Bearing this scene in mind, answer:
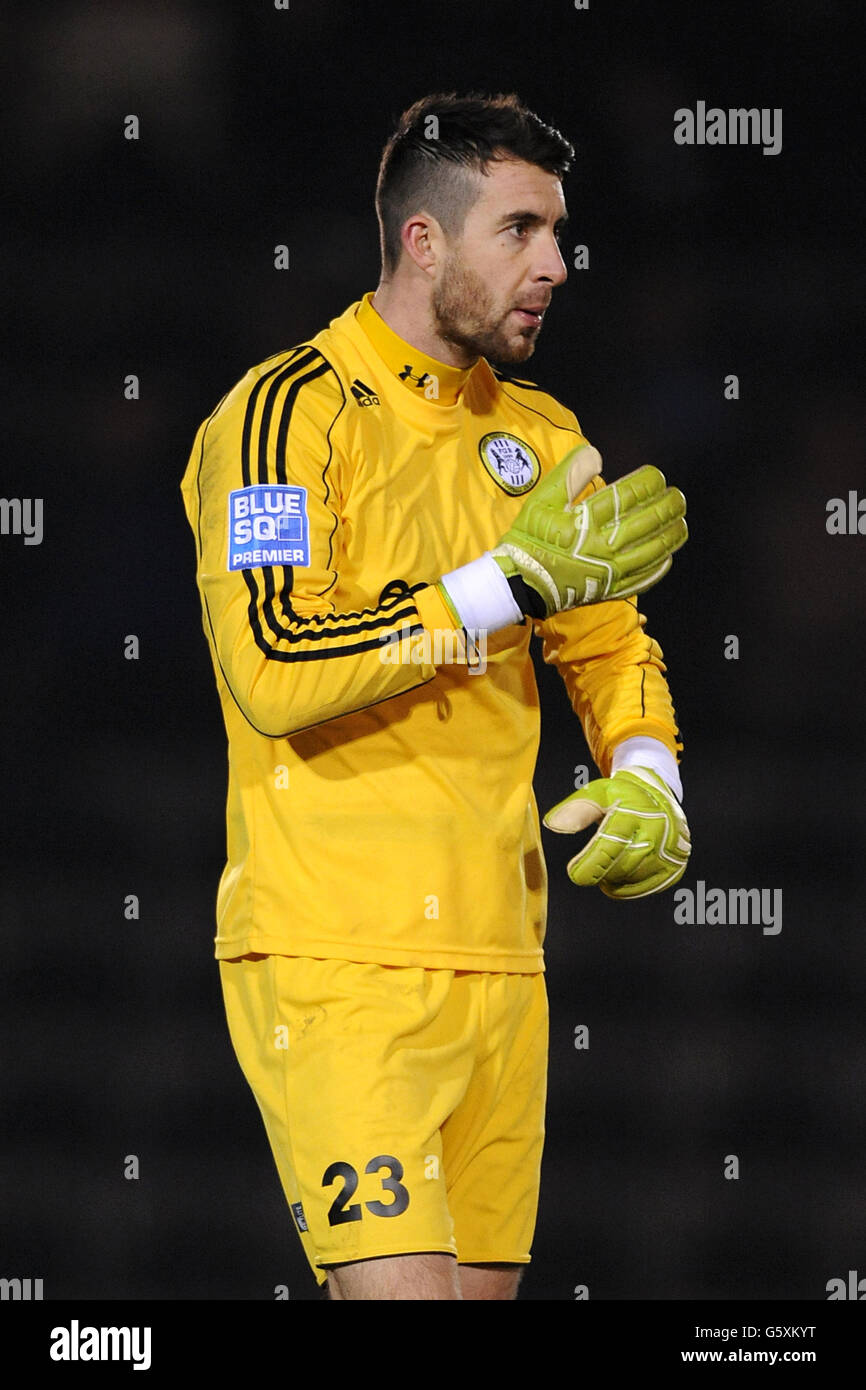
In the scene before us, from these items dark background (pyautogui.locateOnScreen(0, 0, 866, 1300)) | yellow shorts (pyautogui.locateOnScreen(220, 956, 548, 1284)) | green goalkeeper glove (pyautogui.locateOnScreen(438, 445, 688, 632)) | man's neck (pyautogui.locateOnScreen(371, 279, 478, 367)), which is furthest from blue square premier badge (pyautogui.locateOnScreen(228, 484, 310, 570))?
dark background (pyautogui.locateOnScreen(0, 0, 866, 1300))

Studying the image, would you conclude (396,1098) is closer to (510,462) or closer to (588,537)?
(588,537)

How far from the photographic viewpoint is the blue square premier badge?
1.76 m

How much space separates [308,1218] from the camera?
1.76 metres

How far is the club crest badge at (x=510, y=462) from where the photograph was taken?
200 cm

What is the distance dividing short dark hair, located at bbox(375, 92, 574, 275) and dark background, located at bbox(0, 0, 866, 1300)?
0.99m

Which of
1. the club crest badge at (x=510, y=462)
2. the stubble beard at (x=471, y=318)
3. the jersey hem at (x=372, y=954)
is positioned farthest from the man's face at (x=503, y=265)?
the jersey hem at (x=372, y=954)

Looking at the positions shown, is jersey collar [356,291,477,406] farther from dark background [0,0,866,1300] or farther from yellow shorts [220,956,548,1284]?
dark background [0,0,866,1300]

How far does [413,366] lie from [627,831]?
0.54 m

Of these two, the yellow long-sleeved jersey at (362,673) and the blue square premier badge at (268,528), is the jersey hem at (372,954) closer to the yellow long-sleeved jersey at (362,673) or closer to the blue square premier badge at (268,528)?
the yellow long-sleeved jersey at (362,673)

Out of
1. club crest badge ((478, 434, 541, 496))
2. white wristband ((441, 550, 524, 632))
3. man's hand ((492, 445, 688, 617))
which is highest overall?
club crest badge ((478, 434, 541, 496))

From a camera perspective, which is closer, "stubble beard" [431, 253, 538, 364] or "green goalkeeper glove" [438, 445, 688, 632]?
"green goalkeeper glove" [438, 445, 688, 632]

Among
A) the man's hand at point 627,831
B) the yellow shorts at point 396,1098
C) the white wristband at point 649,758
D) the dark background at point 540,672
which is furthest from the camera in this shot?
the dark background at point 540,672

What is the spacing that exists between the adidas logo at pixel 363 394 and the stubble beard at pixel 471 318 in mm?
106

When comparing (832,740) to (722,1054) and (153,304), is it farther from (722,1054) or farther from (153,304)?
(153,304)
